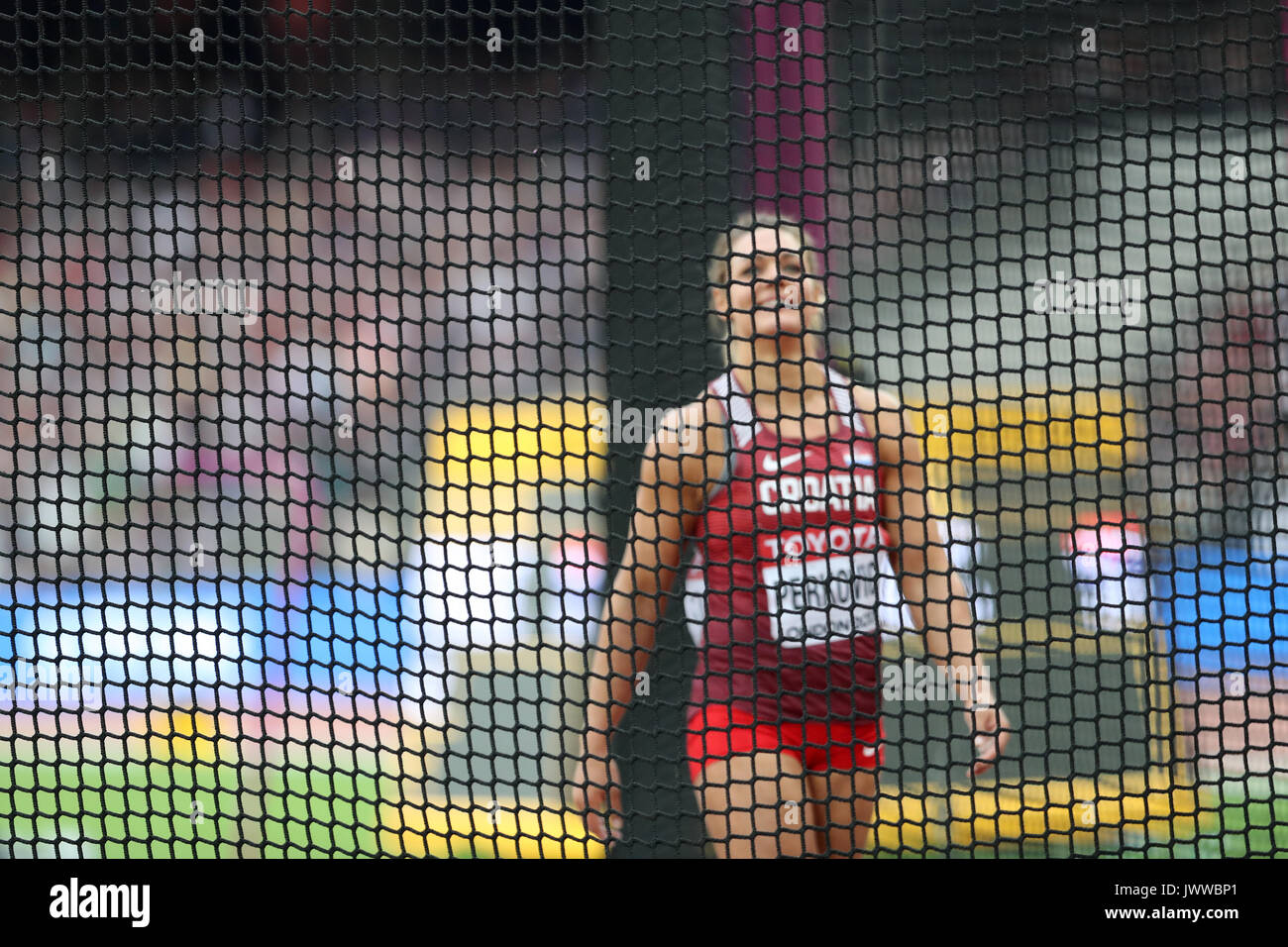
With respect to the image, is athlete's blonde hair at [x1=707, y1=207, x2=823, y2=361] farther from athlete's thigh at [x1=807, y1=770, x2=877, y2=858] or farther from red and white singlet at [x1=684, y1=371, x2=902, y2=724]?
athlete's thigh at [x1=807, y1=770, x2=877, y2=858]

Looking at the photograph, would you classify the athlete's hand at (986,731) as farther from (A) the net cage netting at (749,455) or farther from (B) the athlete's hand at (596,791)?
(B) the athlete's hand at (596,791)

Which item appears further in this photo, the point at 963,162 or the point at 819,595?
the point at 963,162

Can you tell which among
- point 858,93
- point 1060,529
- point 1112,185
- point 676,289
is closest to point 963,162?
point 858,93

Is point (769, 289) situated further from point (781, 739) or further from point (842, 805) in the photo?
point (842, 805)

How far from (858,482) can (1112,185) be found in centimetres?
153

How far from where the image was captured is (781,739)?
1750mm

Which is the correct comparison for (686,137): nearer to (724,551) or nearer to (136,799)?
(724,551)

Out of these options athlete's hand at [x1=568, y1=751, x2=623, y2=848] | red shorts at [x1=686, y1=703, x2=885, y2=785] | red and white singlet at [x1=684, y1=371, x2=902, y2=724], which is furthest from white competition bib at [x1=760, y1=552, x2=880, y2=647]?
athlete's hand at [x1=568, y1=751, x2=623, y2=848]

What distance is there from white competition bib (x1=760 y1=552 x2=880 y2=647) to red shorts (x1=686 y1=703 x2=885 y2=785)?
128mm

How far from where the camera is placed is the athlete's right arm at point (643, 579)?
173cm

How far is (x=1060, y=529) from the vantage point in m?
2.35

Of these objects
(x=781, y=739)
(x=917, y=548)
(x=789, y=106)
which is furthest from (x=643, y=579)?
(x=789, y=106)

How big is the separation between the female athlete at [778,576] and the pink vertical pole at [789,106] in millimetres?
172

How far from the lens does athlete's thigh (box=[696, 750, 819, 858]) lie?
1.75 m
